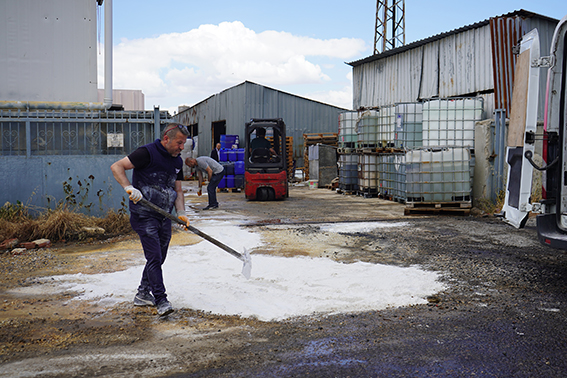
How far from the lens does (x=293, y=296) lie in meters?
5.17

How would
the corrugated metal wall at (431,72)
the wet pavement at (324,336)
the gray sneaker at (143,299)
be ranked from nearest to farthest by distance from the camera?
the wet pavement at (324,336)
the gray sneaker at (143,299)
the corrugated metal wall at (431,72)

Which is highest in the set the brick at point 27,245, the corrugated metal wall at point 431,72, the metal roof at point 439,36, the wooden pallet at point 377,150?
the metal roof at point 439,36

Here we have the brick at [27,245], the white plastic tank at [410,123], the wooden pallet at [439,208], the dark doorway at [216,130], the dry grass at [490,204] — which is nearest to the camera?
the brick at [27,245]

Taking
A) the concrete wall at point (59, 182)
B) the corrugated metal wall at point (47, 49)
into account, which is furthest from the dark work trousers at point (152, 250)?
the corrugated metal wall at point (47, 49)

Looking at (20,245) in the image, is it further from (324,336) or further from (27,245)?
(324,336)

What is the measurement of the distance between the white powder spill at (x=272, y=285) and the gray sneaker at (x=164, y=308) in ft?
1.21

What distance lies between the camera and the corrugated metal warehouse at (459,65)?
49.1 ft

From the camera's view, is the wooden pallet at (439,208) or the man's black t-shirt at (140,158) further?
the wooden pallet at (439,208)

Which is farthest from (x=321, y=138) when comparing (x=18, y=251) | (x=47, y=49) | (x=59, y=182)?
(x=18, y=251)

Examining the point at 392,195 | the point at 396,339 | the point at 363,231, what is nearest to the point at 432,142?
the point at 392,195

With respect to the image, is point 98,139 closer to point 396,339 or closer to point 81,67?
point 81,67

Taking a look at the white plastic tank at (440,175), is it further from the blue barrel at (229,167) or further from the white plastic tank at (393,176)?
the blue barrel at (229,167)

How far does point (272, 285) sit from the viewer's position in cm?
559

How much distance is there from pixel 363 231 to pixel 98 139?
18.1ft
